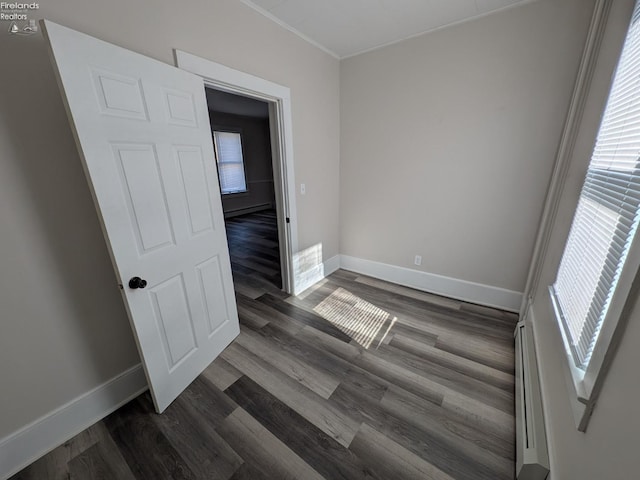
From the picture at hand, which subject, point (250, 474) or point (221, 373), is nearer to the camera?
point (250, 474)

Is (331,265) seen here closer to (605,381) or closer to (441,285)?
(441,285)

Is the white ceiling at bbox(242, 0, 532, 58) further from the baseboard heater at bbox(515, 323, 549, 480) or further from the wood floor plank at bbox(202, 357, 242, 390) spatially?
the wood floor plank at bbox(202, 357, 242, 390)

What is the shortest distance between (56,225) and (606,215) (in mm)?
2610

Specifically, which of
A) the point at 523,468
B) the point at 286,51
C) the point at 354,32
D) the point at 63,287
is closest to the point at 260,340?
the point at 63,287

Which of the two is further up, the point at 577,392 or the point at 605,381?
the point at 605,381

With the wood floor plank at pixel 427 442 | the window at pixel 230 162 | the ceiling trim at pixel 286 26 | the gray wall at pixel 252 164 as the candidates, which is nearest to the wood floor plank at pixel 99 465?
the wood floor plank at pixel 427 442

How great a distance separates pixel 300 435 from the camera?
1414 millimetres

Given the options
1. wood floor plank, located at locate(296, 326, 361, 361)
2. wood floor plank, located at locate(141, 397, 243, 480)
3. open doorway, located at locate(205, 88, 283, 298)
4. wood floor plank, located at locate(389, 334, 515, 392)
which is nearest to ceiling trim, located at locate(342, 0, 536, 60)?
open doorway, located at locate(205, 88, 283, 298)

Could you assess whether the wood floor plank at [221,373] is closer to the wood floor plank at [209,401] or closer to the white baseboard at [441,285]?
the wood floor plank at [209,401]

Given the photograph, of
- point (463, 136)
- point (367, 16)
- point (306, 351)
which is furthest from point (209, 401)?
point (367, 16)

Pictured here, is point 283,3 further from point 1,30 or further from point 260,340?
point 260,340

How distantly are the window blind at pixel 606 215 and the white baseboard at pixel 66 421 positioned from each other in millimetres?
2483

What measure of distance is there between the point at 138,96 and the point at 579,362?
2421mm

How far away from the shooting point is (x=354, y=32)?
89.7 inches
